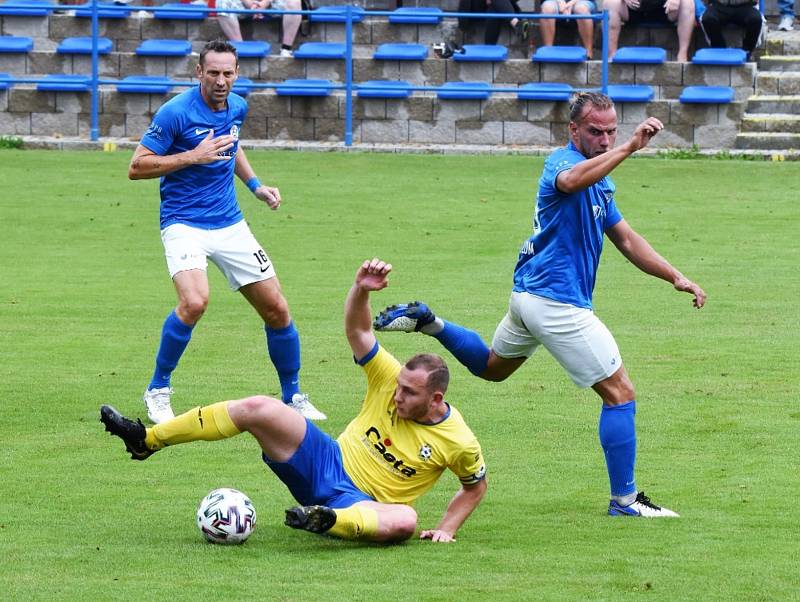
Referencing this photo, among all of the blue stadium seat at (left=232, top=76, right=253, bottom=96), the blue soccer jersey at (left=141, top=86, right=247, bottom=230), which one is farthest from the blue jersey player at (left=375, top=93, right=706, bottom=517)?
the blue stadium seat at (left=232, top=76, right=253, bottom=96)

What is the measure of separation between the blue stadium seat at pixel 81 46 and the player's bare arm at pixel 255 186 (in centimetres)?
1504

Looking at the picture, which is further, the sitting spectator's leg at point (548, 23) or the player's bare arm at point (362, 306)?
the sitting spectator's leg at point (548, 23)

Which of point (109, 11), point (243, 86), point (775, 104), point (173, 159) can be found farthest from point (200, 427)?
point (109, 11)

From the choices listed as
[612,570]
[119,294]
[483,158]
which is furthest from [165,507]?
[483,158]

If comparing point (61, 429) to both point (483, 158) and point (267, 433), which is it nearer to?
point (267, 433)

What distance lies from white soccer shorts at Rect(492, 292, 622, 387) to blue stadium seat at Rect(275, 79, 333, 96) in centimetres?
1604

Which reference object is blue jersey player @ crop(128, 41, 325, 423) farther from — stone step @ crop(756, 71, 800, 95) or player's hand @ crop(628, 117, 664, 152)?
stone step @ crop(756, 71, 800, 95)

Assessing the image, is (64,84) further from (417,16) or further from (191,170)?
(191,170)

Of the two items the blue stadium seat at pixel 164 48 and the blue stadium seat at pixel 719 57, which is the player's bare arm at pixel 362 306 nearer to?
the blue stadium seat at pixel 719 57

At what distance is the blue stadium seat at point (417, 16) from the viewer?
24.3 metres

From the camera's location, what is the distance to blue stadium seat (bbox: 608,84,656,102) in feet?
74.7

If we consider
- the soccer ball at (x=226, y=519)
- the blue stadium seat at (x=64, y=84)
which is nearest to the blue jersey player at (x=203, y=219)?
the soccer ball at (x=226, y=519)

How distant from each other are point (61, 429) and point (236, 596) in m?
3.69

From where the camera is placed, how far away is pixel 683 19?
76.5 feet
